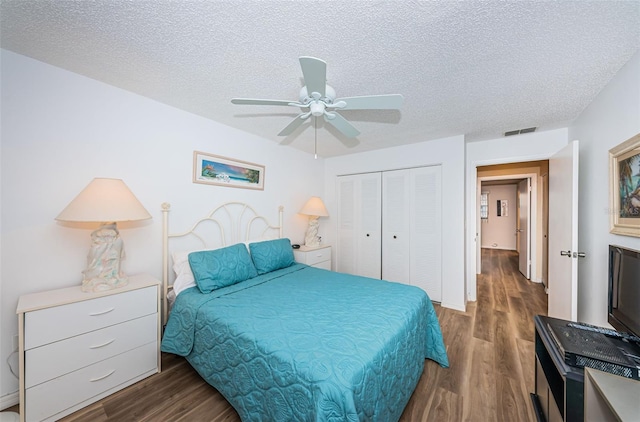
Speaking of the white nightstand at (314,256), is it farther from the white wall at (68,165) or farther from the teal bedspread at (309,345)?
the white wall at (68,165)

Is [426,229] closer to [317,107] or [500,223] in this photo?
[317,107]

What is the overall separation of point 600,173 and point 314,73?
2.44 meters

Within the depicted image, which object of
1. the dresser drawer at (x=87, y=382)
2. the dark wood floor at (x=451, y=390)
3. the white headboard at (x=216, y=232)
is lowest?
the dark wood floor at (x=451, y=390)

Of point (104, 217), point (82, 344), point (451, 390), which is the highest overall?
point (104, 217)

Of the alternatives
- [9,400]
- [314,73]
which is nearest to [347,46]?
[314,73]

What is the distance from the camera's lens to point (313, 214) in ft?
11.7

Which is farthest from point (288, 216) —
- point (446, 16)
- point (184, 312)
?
point (446, 16)

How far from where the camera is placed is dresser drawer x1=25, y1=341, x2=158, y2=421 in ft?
4.59

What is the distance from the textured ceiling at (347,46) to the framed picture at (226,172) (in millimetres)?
630

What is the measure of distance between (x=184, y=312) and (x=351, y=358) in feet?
4.72

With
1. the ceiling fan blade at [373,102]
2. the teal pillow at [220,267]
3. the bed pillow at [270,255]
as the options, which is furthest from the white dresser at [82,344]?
the ceiling fan blade at [373,102]

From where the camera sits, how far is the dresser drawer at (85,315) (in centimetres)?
139

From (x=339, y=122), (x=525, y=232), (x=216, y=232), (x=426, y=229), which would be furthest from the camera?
(x=525, y=232)

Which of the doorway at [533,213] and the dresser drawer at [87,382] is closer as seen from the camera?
the dresser drawer at [87,382]
